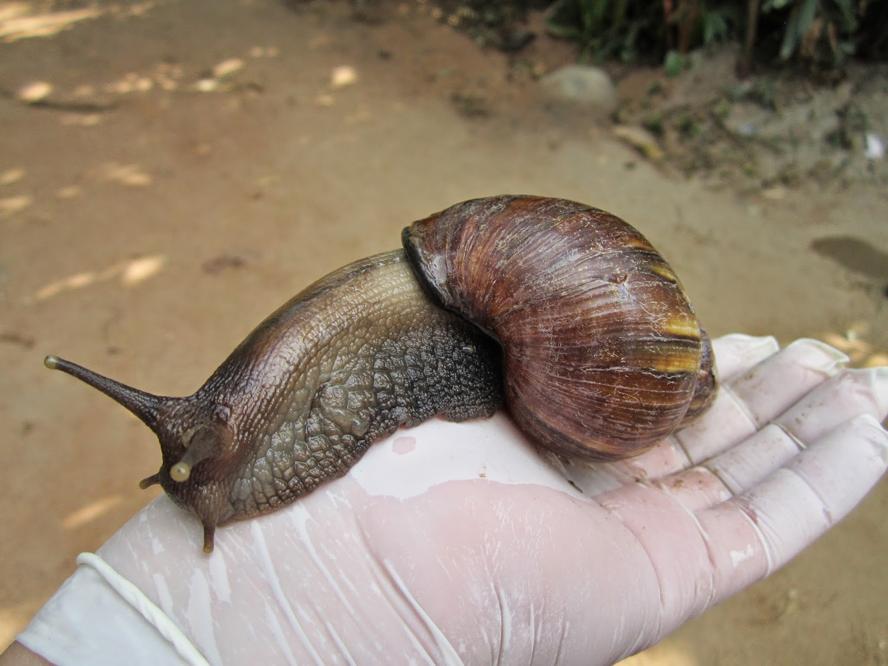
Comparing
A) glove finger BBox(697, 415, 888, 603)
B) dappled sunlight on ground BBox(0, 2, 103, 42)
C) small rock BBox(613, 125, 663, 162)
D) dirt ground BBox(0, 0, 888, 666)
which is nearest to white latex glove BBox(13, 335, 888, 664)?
glove finger BBox(697, 415, 888, 603)

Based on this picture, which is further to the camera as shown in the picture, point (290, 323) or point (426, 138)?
point (426, 138)

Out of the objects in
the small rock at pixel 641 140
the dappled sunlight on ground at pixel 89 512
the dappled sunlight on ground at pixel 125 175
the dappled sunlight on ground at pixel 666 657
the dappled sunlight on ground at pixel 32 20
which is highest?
the dappled sunlight on ground at pixel 32 20

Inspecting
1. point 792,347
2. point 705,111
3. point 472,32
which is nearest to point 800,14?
point 705,111

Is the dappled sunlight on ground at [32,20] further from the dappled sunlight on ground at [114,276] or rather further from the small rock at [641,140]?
the small rock at [641,140]

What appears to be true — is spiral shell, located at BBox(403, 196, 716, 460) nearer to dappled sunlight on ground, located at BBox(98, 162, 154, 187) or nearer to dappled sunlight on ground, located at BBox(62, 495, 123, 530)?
dappled sunlight on ground, located at BBox(62, 495, 123, 530)

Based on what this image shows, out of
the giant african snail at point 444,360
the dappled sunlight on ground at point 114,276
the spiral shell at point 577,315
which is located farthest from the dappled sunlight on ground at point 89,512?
the spiral shell at point 577,315

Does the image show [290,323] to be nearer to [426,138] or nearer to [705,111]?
[426,138]

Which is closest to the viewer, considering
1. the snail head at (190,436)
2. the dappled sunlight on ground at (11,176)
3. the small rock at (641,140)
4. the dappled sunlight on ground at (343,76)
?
the snail head at (190,436)
